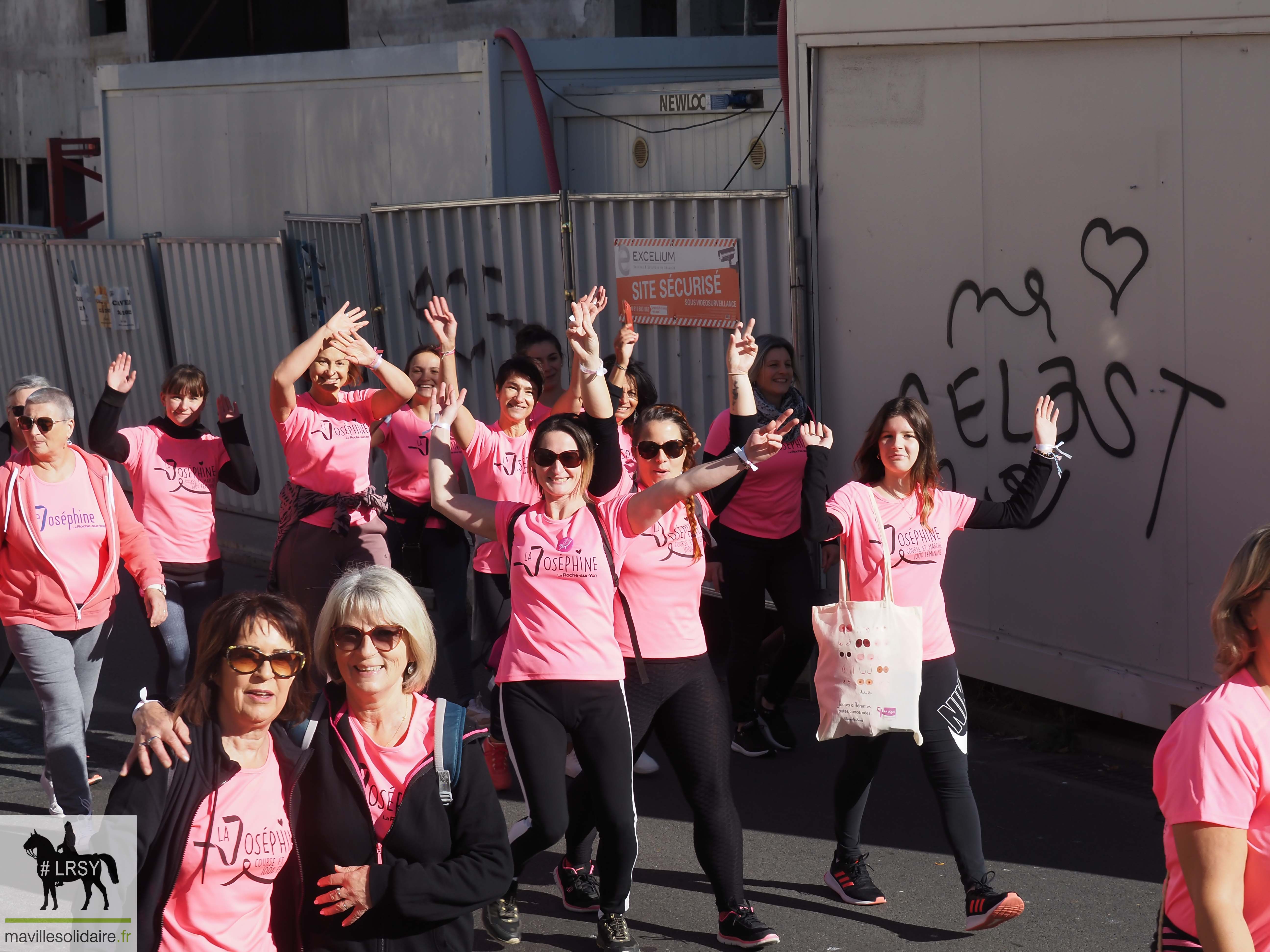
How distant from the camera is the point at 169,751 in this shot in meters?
2.93

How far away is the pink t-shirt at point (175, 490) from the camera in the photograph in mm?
6742

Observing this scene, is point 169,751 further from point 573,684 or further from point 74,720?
point 74,720

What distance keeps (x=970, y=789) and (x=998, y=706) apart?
7.50 ft

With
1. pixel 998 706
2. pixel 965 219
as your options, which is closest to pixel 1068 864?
pixel 998 706

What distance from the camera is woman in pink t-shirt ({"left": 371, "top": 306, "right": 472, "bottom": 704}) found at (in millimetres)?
6906

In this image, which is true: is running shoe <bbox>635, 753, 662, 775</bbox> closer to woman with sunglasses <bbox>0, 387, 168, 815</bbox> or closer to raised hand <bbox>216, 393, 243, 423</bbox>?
woman with sunglasses <bbox>0, 387, 168, 815</bbox>

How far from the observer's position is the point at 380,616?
3303mm

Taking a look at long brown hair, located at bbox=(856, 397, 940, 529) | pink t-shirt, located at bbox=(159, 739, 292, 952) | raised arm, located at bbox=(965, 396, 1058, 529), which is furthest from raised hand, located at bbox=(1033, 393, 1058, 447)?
pink t-shirt, located at bbox=(159, 739, 292, 952)

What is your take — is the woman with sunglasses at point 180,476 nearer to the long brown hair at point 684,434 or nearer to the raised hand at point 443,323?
the raised hand at point 443,323

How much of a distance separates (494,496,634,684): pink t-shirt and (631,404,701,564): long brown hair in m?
0.38

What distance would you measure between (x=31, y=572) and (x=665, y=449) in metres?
2.48

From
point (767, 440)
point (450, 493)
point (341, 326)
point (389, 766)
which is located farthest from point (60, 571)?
point (389, 766)

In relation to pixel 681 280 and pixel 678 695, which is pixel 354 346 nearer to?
pixel 681 280

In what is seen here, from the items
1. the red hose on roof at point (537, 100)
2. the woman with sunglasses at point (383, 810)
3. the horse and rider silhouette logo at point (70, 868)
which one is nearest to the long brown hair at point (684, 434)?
the woman with sunglasses at point (383, 810)
